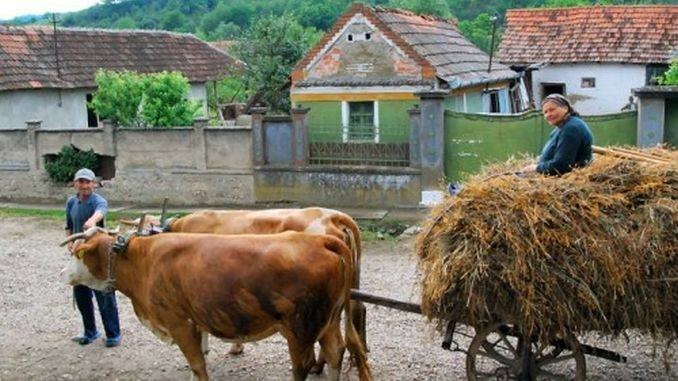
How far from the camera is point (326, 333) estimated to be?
21.0 ft

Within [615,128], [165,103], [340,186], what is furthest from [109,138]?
[615,128]

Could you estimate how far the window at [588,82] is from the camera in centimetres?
2436

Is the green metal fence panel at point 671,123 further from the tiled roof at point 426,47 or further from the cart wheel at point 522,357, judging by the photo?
the cart wheel at point 522,357

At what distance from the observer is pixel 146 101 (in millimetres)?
17922

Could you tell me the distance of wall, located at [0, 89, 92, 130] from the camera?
20.7 m

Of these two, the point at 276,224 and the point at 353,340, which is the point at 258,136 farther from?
the point at 353,340

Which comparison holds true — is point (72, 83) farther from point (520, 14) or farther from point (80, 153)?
point (520, 14)

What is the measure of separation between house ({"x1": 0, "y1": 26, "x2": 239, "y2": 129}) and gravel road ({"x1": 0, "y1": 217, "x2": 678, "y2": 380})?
477 inches

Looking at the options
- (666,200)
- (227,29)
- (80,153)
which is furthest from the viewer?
(227,29)

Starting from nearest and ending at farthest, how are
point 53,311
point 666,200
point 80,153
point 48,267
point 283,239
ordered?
1. point 666,200
2. point 283,239
3. point 53,311
4. point 48,267
5. point 80,153

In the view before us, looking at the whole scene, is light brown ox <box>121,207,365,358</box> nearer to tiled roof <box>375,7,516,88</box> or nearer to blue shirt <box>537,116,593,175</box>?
blue shirt <box>537,116,593,175</box>

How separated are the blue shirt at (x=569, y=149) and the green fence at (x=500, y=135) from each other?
7234 millimetres

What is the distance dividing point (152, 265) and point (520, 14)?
22938 mm

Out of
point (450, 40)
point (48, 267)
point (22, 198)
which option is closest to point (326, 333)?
point (48, 267)
